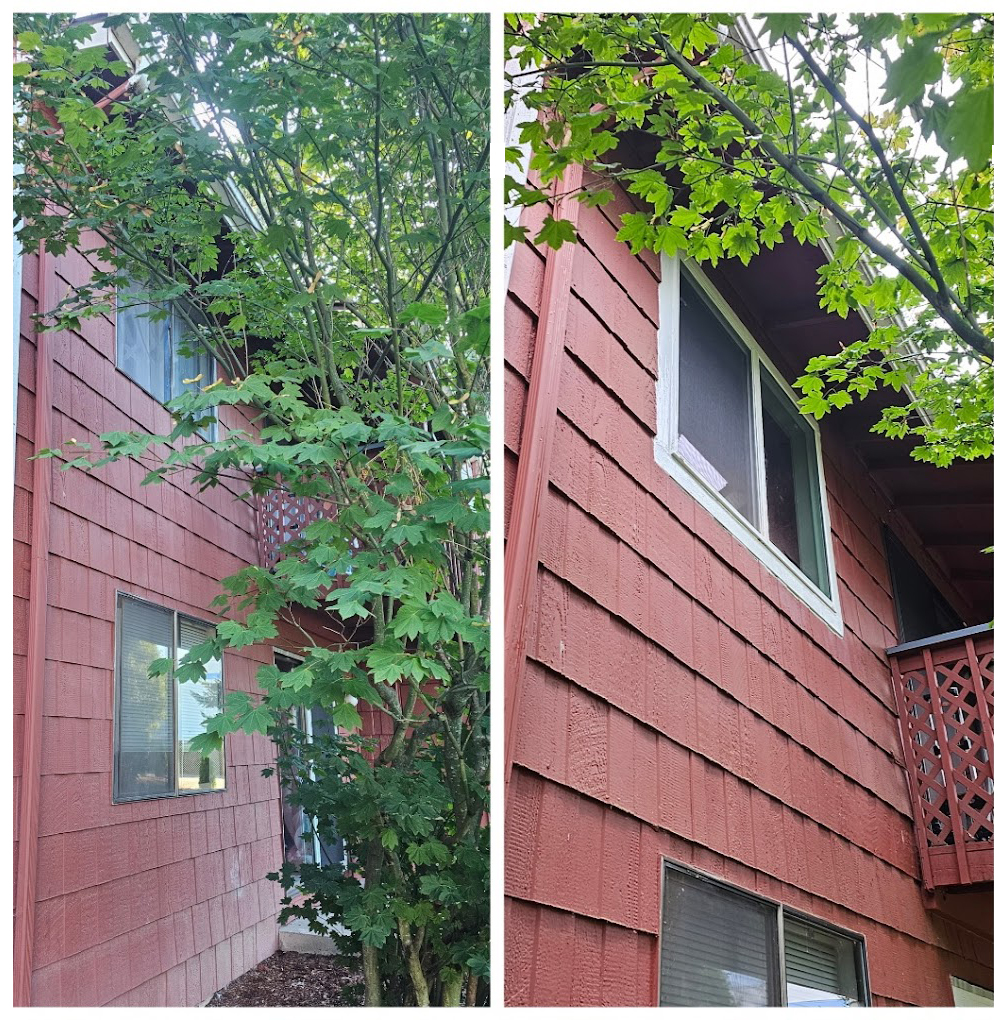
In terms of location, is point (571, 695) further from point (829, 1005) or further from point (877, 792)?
point (877, 792)

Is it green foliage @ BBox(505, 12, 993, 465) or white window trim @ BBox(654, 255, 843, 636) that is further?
white window trim @ BBox(654, 255, 843, 636)

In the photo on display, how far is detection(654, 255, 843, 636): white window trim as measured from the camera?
211 cm

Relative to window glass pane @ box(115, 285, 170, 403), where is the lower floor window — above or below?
below

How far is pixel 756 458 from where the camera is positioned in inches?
102

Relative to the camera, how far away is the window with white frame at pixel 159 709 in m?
1.50

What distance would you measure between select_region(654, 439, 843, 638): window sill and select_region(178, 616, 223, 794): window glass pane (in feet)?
3.31

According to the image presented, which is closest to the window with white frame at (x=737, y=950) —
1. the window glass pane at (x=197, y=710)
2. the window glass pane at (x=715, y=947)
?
the window glass pane at (x=715, y=947)

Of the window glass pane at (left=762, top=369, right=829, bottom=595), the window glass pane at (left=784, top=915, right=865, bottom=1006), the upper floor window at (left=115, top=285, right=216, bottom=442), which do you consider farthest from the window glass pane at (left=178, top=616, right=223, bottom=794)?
the window glass pane at (left=762, top=369, right=829, bottom=595)

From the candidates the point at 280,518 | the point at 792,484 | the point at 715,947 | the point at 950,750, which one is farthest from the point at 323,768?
the point at 950,750

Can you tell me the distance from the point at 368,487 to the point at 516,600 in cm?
31

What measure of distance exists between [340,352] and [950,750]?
2460mm

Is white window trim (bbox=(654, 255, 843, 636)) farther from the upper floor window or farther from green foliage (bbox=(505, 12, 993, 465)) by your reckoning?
the upper floor window

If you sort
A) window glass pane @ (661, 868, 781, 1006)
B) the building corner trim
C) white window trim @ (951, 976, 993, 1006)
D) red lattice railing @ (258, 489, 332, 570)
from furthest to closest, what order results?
white window trim @ (951, 976, 993, 1006)
window glass pane @ (661, 868, 781, 1006)
red lattice railing @ (258, 489, 332, 570)
the building corner trim

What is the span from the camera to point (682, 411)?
88.9 inches
